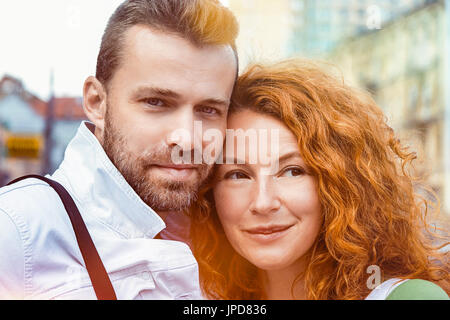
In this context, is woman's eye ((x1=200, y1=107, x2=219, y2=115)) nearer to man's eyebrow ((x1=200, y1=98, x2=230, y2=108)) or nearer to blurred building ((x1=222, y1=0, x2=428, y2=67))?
man's eyebrow ((x1=200, y1=98, x2=230, y2=108))

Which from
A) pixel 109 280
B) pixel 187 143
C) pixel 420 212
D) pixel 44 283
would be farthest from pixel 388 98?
pixel 44 283

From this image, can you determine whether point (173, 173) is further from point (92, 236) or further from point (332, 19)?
point (332, 19)

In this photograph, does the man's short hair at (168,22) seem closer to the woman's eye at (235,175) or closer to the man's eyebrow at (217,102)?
the man's eyebrow at (217,102)

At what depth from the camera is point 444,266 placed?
149cm

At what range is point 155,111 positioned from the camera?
130cm

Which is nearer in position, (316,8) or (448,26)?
(316,8)

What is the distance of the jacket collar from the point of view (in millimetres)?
1262

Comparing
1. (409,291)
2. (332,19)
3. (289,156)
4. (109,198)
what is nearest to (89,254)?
(109,198)

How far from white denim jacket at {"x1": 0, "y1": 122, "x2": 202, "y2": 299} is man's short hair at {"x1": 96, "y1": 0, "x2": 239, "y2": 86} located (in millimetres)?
205

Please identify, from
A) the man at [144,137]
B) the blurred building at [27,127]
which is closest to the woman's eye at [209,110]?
the man at [144,137]

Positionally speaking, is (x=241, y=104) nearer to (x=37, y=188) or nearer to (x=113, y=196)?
(x=113, y=196)

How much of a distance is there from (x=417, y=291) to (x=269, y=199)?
47 centimetres

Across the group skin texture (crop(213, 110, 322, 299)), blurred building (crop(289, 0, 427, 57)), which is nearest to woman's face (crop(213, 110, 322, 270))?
skin texture (crop(213, 110, 322, 299))

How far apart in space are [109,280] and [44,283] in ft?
0.49
